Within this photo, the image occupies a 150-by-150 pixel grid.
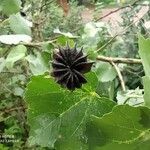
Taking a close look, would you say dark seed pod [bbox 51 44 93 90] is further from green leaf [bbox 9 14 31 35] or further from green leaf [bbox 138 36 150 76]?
green leaf [bbox 9 14 31 35]

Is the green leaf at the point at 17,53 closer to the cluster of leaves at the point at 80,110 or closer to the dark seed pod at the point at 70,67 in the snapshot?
the cluster of leaves at the point at 80,110

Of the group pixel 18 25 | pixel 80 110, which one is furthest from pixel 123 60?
pixel 18 25

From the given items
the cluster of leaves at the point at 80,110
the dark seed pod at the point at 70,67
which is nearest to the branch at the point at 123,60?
the cluster of leaves at the point at 80,110

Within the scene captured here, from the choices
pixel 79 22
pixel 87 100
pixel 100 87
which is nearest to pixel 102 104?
pixel 87 100

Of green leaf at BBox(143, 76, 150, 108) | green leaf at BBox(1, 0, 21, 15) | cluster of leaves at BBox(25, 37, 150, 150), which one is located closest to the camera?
green leaf at BBox(143, 76, 150, 108)

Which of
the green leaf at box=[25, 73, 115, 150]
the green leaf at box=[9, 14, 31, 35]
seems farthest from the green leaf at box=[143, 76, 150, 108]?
the green leaf at box=[9, 14, 31, 35]
